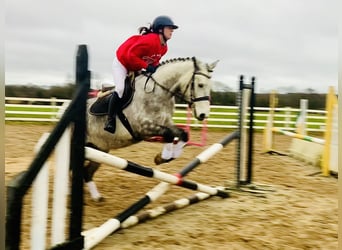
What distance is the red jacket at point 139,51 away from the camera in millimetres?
3268

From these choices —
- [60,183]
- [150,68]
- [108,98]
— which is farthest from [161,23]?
[60,183]

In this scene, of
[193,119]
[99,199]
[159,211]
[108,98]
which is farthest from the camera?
[193,119]

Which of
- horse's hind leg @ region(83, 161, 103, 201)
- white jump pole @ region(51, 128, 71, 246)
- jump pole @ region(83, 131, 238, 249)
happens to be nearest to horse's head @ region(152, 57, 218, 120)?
Answer: jump pole @ region(83, 131, 238, 249)

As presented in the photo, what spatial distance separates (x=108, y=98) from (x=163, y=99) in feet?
1.56

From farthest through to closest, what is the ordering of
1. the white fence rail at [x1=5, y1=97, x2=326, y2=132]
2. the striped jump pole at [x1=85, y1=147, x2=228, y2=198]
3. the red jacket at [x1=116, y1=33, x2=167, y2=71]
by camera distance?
the white fence rail at [x1=5, y1=97, x2=326, y2=132] < the red jacket at [x1=116, y1=33, x2=167, y2=71] < the striped jump pole at [x1=85, y1=147, x2=228, y2=198]

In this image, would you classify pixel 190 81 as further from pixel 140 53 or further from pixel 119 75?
pixel 119 75

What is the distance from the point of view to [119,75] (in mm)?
3400

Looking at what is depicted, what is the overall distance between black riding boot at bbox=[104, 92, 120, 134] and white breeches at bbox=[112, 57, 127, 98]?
52mm

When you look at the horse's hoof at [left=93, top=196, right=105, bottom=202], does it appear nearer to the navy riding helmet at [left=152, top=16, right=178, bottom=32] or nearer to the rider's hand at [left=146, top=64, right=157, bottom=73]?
the rider's hand at [left=146, top=64, right=157, bottom=73]

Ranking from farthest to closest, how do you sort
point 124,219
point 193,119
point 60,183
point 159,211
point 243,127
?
1. point 193,119
2. point 243,127
3. point 159,211
4. point 124,219
5. point 60,183

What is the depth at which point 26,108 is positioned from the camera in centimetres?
1141

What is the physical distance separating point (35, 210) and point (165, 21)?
6.45 ft

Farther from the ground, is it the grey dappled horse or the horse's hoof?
the grey dappled horse

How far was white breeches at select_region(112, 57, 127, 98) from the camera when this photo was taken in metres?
3.40
